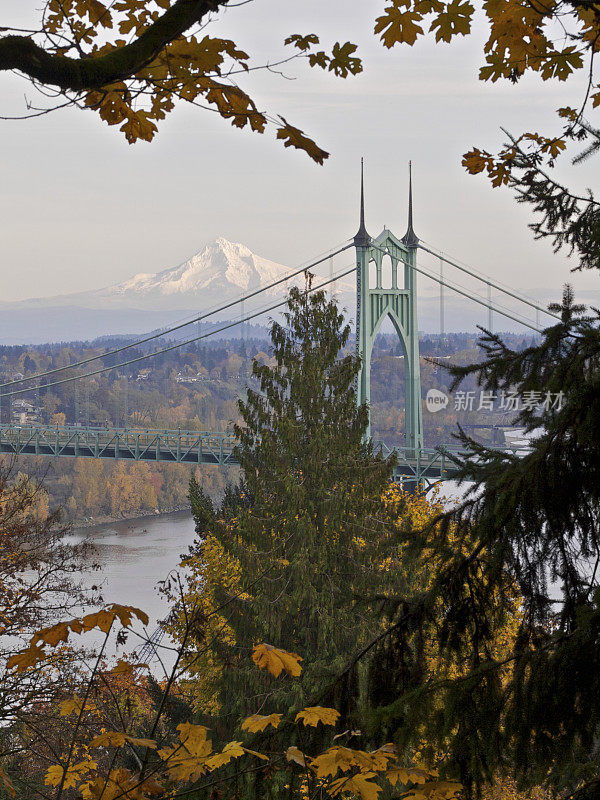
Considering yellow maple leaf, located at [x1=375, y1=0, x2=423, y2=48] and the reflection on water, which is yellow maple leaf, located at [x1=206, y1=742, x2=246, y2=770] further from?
the reflection on water

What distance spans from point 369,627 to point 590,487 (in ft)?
23.0

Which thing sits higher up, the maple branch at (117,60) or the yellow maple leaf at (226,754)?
the maple branch at (117,60)

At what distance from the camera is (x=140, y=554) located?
30.2 meters

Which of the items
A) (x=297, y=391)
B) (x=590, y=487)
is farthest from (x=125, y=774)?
(x=297, y=391)

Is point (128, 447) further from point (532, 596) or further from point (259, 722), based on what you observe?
point (259, 722)

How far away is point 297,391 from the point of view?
9578 mm

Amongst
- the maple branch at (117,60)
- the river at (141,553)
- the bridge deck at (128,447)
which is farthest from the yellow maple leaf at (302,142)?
the bridge deck at (128,447)

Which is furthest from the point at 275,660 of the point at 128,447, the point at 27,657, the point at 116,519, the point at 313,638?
the point at 116,519

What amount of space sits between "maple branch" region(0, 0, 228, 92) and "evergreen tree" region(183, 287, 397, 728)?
22.9 ft

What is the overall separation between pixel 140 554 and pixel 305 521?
2257cm

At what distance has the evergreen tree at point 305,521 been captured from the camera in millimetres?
8523

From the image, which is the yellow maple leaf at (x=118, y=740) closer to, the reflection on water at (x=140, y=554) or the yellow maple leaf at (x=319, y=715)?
the yellow maple leaf at (x=319, y=715)

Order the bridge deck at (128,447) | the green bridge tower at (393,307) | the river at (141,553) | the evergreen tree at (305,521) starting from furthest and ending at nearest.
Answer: the bridge deck at (128,447) → the river at (141,553) → the green bridge tower at (393,307) → the evergreen tree at (305,521)

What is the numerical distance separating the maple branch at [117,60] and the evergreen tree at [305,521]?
6970mm
